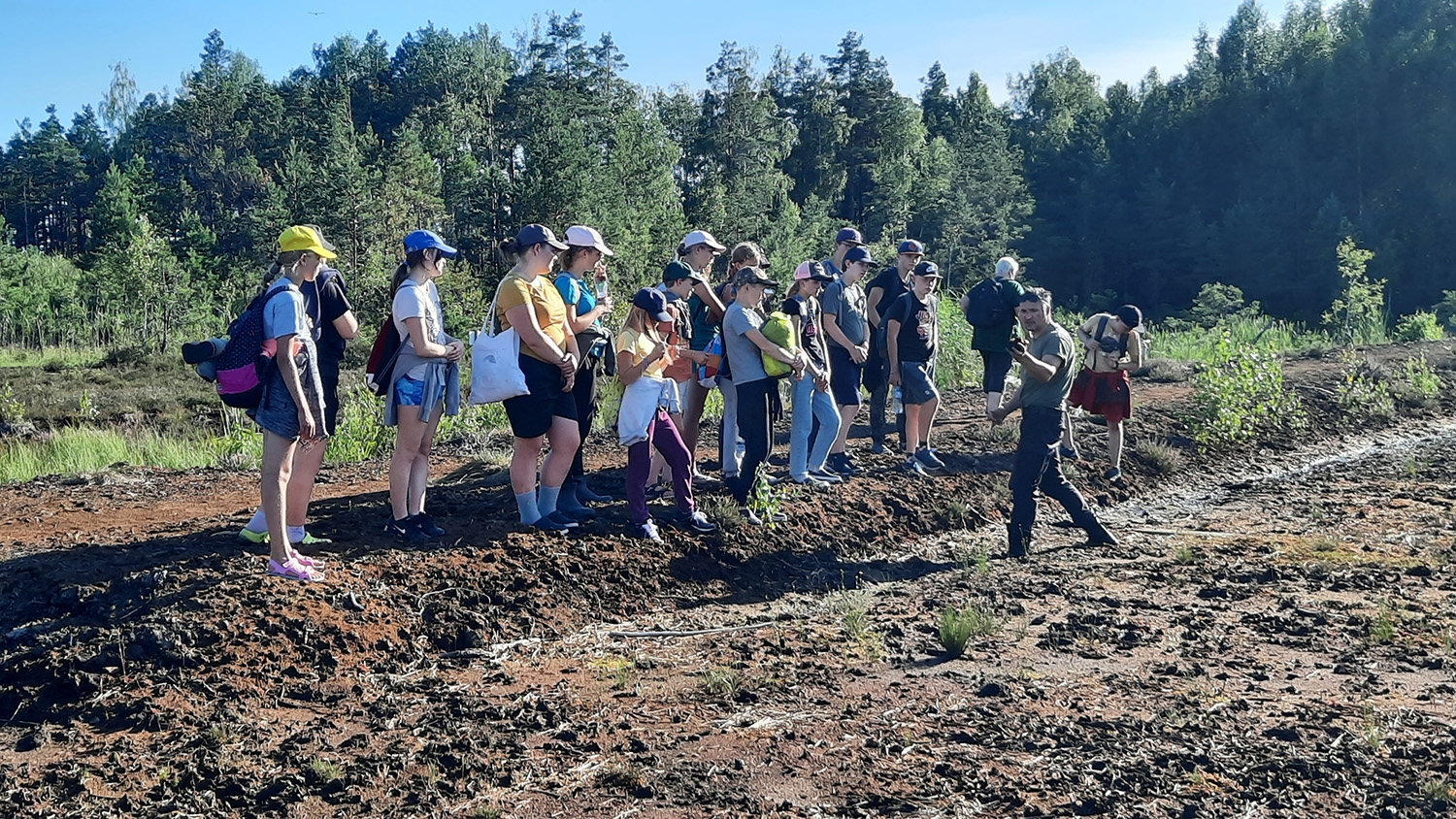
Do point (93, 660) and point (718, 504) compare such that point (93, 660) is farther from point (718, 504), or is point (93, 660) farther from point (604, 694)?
point (718, 504)

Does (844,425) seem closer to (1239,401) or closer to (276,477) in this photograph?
(276,477)

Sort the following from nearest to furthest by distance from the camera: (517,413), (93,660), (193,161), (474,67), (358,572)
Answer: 1. (93,660)
2. (358,572)
3. (517,413)
4. (193,161)
5. (474,67)

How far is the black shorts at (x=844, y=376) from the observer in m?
9.17

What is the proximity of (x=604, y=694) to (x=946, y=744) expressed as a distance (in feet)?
4.83

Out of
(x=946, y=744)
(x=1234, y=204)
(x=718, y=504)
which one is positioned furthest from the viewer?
(x=1234, y=204)

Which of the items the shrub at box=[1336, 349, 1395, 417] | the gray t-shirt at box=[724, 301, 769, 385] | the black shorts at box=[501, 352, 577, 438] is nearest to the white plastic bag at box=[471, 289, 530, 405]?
the black shorts at box=[501, 352, 577, 438]

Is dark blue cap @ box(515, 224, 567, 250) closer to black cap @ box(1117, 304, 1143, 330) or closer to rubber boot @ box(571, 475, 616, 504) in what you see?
rubber boot @ box(571, 475, 616, 504)

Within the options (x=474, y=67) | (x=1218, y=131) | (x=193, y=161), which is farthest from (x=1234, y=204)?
(x=193, y=161)

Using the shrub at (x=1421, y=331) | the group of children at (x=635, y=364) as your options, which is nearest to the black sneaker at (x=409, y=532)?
the group of children at (x=635, y=364)

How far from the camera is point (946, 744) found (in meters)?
4.65

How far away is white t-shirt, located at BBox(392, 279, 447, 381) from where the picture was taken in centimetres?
619

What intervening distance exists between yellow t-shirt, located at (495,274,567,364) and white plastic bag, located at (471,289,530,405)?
18cm

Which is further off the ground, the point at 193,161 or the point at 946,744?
the point at 193,161

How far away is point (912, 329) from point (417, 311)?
4371mm
